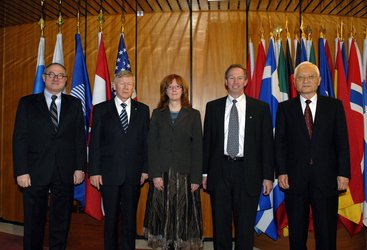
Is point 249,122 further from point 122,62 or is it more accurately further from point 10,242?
point 10,242

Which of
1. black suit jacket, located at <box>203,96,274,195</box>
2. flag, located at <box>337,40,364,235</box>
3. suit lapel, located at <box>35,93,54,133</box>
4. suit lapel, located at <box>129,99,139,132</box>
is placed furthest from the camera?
flag, located at <box>337,40,364,235</box>

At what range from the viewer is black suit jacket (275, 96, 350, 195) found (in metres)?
2.52

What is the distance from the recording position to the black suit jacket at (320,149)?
8.27 ft

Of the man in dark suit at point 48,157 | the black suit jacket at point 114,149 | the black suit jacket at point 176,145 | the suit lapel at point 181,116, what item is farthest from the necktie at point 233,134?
the man in dark suit at point 48,157

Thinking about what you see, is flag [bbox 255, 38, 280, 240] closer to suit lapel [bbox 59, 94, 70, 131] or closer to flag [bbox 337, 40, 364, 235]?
flag [bbox 337, 40, 364, 235]

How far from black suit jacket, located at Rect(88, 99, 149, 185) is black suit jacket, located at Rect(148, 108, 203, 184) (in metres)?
0.12

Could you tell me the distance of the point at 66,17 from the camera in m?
4.35

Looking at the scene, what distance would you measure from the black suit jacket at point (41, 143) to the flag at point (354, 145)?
261 cm

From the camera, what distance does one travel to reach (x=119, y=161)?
2779 millimetres

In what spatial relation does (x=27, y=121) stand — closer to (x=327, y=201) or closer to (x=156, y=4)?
(x=156, y=4)

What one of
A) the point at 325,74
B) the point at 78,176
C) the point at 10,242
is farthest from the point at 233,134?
the point at 10,242

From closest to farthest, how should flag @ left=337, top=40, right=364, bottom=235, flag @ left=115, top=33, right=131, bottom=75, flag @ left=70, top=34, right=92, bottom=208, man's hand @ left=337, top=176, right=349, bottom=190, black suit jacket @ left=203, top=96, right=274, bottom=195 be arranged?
man's hand @ left=337, top=176, right=349, bottom=190 → black suit jacket @ left=203, top=96, right=274, bottom=195 → flag @ left=337, top=40, right=364, bottom=235 → flag @ left=70, top=34, right=92, bottom=208 → flag @ left=115, top=33, right=131, bottom=75

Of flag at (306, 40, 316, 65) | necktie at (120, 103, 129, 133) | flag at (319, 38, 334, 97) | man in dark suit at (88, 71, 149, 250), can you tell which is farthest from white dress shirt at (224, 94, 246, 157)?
flag at (306, 40, 316, 65)

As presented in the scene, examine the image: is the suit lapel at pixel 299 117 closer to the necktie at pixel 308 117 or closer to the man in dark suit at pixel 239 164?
the necktie at pixel 308 117
